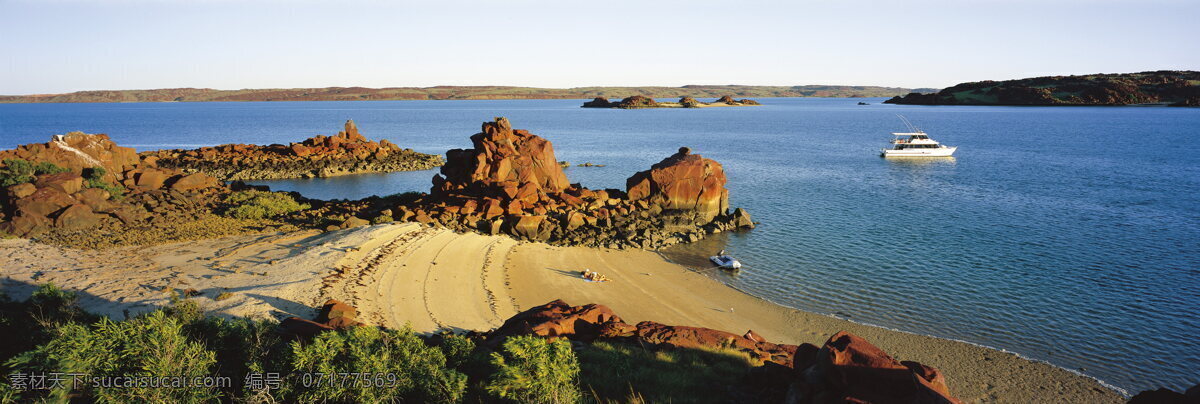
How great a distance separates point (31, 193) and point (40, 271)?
12546 millimetres

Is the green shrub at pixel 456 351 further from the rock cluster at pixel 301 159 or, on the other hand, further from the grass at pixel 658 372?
the rock cluster at pixel 301 159

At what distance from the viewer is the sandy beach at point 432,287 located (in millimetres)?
18484

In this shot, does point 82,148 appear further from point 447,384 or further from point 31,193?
point 447,384

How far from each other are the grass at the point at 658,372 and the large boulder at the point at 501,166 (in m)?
25.6

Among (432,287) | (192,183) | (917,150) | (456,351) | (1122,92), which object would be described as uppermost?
(1122,92)

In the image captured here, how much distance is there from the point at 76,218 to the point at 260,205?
824cm

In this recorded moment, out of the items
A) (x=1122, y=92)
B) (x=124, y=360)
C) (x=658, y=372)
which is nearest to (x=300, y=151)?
(x=124, y=360)

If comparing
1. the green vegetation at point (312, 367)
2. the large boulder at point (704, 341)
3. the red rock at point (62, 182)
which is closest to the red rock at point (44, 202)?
the red rock at point (62, 182)

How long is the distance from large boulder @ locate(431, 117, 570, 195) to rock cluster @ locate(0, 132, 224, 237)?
15.6 metres

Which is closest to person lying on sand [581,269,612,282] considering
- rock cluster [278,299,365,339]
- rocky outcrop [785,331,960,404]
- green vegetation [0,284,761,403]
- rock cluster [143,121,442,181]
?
rock cluster [278,299,365,339]

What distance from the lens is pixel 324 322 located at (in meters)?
16.7

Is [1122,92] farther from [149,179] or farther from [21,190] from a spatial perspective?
[21,190]

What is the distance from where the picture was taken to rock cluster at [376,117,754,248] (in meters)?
34.6

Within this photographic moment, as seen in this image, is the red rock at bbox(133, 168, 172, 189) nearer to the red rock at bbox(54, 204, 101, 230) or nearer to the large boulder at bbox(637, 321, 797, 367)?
the red rock at bbox(54, 204, 101, 230)
